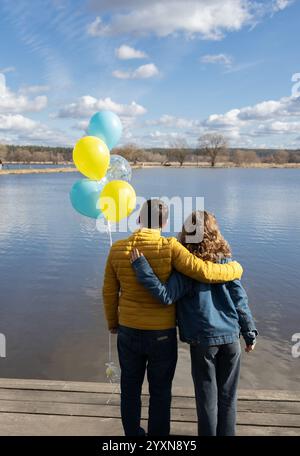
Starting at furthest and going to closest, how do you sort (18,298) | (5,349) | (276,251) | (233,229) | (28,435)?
(233,229), (276,251), (18,298), (5,349), (28,435)

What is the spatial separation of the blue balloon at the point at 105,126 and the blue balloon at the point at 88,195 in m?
0.43

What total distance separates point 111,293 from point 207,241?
69cm

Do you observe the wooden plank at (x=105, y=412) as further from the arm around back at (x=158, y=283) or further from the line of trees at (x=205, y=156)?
the line of trees at (x=205, y=156)

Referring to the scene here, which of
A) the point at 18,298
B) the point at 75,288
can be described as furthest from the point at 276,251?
the point at 18,298

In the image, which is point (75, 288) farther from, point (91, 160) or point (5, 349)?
point (91, 160)

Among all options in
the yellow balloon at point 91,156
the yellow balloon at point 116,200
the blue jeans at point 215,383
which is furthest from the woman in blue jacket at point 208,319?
the yellow balloon at point 91,156

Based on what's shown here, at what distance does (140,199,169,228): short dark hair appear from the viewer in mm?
2543

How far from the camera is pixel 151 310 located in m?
2.52

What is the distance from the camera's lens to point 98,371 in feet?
16.8

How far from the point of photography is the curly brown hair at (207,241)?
8.19 ft

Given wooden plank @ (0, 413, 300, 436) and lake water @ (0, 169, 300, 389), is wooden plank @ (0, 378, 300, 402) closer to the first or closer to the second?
wooden plank @ (0, 413, 300, 436)

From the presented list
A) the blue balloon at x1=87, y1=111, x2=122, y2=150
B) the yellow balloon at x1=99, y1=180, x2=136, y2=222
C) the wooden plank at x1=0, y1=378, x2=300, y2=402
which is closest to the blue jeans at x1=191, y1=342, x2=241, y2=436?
the wooden plank at x1=0, y1=378, x2=300, y2=402

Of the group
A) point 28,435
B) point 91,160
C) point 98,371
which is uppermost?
point 91,160
